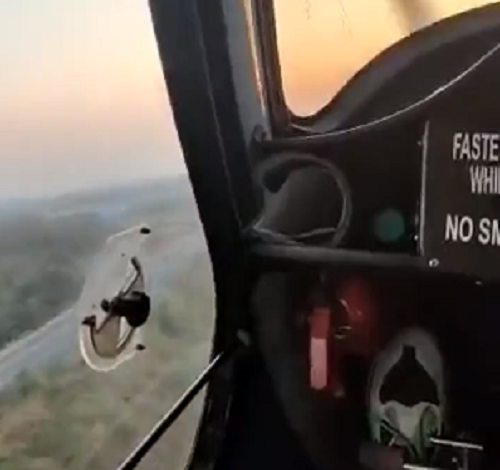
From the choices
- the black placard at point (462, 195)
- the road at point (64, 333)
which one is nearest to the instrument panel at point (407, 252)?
the black placard at point (462, 195)

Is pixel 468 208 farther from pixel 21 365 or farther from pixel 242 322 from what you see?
pixel 21 365

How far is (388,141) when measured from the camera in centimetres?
199

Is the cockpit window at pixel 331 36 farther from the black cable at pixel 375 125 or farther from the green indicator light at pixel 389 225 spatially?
the green indicator light at pixel 389 225

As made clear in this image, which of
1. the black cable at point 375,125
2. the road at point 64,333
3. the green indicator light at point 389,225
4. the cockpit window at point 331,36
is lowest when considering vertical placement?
the road at point 64,333

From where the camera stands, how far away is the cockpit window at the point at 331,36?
6.69 ft

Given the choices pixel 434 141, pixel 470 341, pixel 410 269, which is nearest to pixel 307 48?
pixel 434 141

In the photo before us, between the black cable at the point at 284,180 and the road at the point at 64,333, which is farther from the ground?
the black cable at the point at 284,180

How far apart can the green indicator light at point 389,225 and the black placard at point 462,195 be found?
0.06m

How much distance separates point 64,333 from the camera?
6.70ft

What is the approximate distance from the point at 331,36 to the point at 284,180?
0.27 metres

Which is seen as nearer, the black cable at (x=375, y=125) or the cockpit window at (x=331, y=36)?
the black cable at (x=375, y=125)

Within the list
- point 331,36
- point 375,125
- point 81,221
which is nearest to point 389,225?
point 375,125

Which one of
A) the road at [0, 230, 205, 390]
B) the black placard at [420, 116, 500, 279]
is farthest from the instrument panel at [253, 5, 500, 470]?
the road at [0, 230, 205, 390]

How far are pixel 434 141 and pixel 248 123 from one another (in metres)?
0.35
